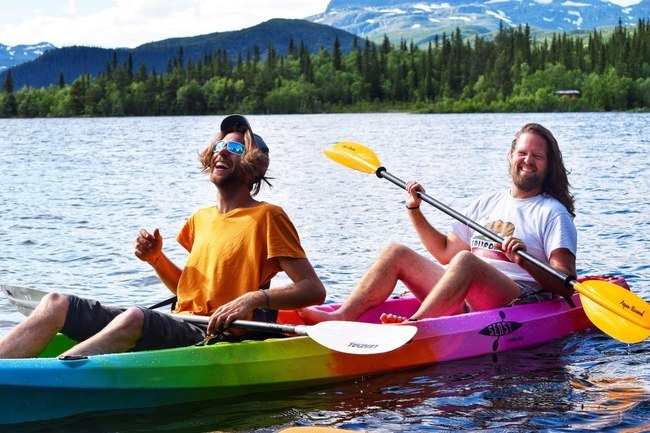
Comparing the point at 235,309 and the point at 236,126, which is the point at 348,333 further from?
the point at 236,126

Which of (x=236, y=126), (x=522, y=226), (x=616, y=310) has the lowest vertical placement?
(x=616, y=310)

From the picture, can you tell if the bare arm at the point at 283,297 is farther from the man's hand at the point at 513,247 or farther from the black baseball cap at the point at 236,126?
the man's hand at the point at 513,247

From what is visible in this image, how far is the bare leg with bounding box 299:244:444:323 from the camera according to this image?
23.0 ft

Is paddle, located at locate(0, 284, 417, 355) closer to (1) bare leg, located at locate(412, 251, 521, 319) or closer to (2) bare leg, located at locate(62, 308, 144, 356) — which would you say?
(2) bare leg, located at locate(62, 308, 144, 356)

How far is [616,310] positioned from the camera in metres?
6.69

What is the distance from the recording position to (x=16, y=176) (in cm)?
3156

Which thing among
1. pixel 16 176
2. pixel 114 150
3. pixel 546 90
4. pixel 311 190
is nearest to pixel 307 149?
pixel 114 150

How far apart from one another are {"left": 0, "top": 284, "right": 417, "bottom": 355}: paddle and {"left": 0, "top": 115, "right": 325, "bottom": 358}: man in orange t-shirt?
4.2 inches

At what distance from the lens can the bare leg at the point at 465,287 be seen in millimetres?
6828

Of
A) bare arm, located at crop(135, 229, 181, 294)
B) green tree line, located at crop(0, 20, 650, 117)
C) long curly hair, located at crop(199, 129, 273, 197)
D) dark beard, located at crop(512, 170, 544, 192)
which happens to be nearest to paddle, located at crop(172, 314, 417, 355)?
bare arm, located at crop(135, 229, 181, 294)

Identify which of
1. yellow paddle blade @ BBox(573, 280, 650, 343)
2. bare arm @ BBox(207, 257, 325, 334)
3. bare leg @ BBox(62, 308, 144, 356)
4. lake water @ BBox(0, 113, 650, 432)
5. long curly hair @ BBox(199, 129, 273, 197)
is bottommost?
lake water @ BBox(0, 113, 650, 432)

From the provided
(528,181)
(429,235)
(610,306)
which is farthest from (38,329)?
(610,306)

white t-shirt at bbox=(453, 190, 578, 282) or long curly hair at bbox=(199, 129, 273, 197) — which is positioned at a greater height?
long curly hair at bbox=(199, 129, 273, 197)

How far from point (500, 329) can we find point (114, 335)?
2.94m
